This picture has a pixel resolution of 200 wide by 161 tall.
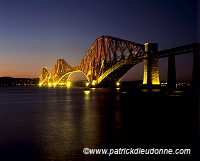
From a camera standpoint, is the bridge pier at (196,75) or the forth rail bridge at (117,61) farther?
the forth rail bridge at (117,61)

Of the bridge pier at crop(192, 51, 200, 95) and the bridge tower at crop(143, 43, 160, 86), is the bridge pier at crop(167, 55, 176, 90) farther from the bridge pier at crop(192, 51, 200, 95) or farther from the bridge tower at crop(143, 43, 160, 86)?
the bridge tower at crop(143, 43, 160, 86)

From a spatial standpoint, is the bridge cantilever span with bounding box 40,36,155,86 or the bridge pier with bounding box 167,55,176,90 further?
the bridge cantilever span with bounding box 40,36,155,86

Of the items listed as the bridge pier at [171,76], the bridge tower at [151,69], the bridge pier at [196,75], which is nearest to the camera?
the bridge pier at [196,75]

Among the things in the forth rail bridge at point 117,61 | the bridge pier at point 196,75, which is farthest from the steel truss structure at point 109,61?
the bridge pier at point 196,75

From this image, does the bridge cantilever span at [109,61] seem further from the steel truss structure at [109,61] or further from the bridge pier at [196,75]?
the bridge pier at [196,75]

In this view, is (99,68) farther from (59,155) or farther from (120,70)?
(59,155)

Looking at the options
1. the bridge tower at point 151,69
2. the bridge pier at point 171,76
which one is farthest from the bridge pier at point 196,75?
the bridge tower at point 151,69

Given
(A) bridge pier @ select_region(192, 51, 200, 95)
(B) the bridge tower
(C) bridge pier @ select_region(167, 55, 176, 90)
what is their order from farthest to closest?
(B) the bridge tower → (C) bridge pier @ select_region(167, 55, 176, 90) → (A) bridge pier @ select_region(192, 51, 200, 95)

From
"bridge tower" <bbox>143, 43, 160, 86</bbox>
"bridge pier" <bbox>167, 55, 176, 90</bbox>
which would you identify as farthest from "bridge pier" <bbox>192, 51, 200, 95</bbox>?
"bridge tower" <bbox>143, 43, 160, 86</bbox>

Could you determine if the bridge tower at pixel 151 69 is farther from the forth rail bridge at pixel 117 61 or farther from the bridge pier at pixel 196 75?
the bridge pier at pixel 196 75

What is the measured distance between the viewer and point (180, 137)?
1024 centimetres

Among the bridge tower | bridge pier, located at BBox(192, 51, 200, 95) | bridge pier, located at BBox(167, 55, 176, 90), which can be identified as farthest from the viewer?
the bridge tower

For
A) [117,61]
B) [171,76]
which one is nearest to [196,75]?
[171,76]

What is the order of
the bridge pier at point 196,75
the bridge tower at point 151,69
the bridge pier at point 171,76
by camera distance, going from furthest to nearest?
1. the bridge tower at point 151,69
2. the bridge pier at point 171,76
3. the bridge pier at point 196,75
